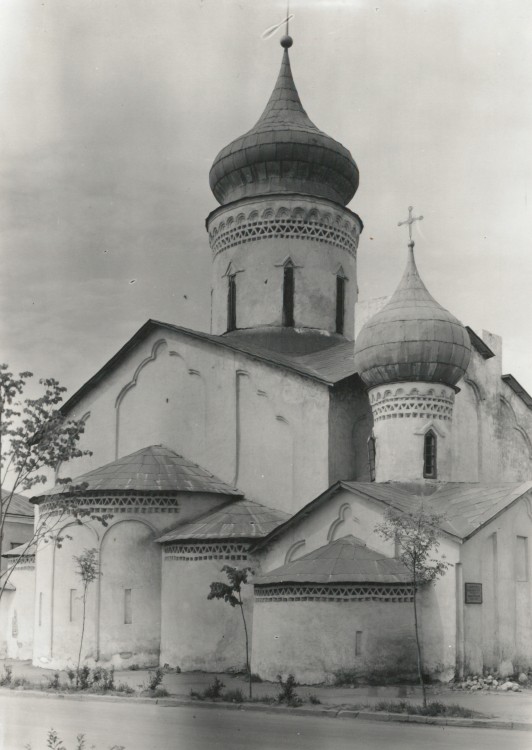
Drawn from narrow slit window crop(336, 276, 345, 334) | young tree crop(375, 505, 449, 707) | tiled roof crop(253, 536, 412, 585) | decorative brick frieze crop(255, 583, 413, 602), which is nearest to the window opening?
tiled roof crop(253, 536, 412, 585)

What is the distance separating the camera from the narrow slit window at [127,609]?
17.8 meters

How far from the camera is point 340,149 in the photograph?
2312 cm

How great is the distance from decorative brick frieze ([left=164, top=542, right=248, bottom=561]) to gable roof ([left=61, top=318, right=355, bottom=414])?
10.8ft

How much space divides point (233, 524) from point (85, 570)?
2.61m

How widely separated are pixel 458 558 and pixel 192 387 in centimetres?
709

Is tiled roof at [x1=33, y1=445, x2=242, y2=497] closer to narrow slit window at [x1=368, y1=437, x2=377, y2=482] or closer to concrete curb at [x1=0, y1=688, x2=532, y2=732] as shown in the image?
narrow slit window at [x1=368, y1=437, x2=377, y2=482]

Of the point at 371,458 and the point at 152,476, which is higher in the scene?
the point at 371,458

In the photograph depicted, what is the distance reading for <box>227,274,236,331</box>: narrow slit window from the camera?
22.6 m

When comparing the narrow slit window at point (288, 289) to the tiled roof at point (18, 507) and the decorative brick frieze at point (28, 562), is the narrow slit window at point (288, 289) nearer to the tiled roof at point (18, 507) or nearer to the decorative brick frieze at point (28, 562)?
the decorative brick frieze at point (28, 562)

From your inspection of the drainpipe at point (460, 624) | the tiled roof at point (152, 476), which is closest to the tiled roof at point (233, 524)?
the tiled roof at point (152, 476)

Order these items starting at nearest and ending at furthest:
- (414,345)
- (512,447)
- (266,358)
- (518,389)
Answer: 1. (414,345)
2. (266,358)
3. (512,447)
4. (518,389)

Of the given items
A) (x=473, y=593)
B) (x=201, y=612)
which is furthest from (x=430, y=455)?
(x=201, y=612)

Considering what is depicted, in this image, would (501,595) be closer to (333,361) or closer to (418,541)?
(418,541)

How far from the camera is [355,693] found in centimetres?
1399
